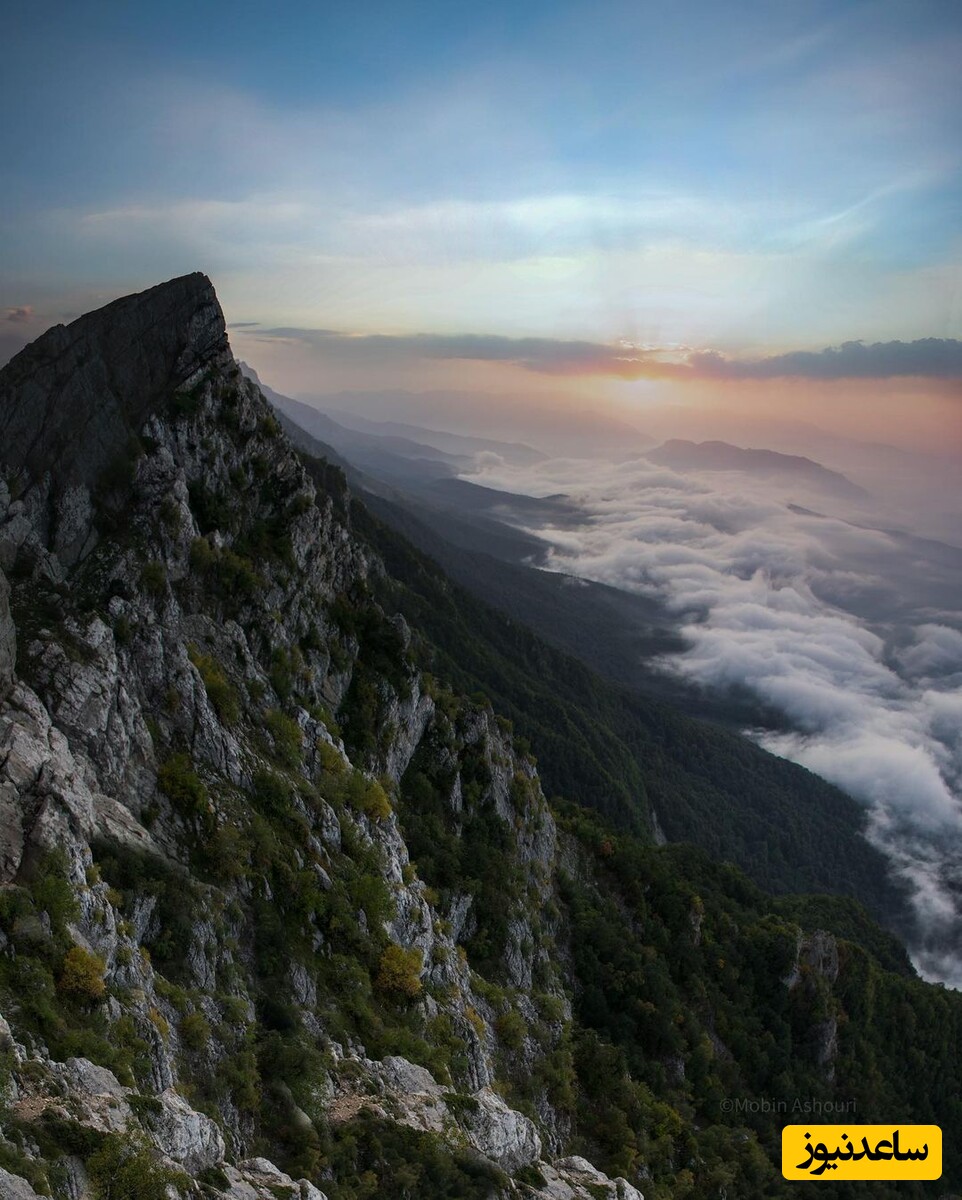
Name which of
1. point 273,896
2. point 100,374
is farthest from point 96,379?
point 273,896

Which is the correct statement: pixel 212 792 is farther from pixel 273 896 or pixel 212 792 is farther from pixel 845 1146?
pixel 845 1146

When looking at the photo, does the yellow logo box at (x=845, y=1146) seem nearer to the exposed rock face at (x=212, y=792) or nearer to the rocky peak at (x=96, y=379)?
the exposed rock face at (x=212, y=792)

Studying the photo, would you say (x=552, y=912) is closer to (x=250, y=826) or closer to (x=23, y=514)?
(x=250, y=826)

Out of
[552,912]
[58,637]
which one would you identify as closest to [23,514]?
[58,637]

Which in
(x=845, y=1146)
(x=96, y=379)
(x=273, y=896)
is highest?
(x=96, y=379)

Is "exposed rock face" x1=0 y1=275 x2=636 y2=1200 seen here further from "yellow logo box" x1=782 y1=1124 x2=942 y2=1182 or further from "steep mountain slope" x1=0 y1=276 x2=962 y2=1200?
"yellow logo box" x1=782 y1=1124 x2=942 y2=1182

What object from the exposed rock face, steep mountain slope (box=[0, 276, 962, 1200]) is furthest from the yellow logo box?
the exposed rock face
